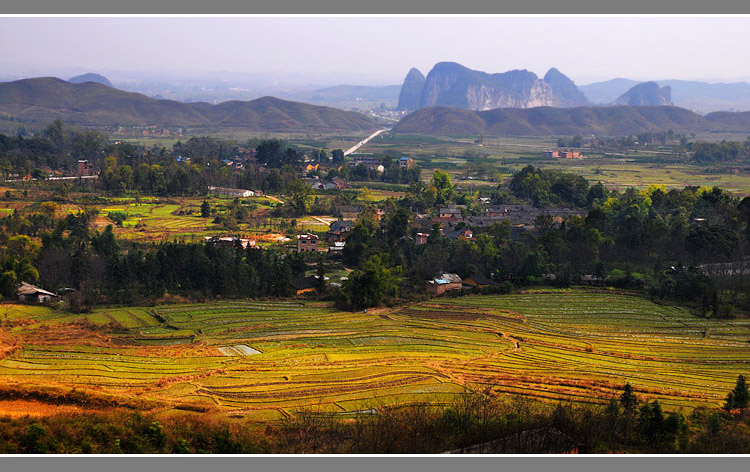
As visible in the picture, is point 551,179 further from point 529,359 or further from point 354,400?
point 354,400

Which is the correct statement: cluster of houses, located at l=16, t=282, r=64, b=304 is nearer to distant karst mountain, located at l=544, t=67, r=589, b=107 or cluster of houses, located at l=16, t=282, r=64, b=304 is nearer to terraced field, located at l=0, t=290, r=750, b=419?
terraced field, located at l=0, t=290, r=750, b=419

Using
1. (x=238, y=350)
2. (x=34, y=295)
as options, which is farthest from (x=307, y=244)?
(x=238, y=350)

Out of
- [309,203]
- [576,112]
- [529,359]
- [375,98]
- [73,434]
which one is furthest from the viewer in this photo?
[375,98]

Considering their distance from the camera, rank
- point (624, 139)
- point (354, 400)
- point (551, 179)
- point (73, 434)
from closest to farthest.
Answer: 1. point (73, 434)
2. point (354, 400)
3. point (551, 179)
4. point (624, 139)

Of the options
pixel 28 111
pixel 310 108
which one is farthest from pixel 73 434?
pixel 310 108

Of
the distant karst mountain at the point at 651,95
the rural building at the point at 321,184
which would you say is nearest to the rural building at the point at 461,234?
the rural building at the point at 321,184

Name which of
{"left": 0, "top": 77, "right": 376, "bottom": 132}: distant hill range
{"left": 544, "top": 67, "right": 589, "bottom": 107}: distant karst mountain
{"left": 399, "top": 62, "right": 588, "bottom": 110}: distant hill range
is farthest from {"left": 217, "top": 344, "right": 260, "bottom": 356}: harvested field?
{"left": 544, "top": 67, "right": 589, "bottom": 107}: distant karst mountain

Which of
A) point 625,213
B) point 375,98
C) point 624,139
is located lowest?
point 625,213

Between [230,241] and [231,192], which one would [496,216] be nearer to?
[230,241]

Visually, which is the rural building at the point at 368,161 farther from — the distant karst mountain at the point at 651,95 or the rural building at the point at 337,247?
the distant karst mountain at the point at 651,95
